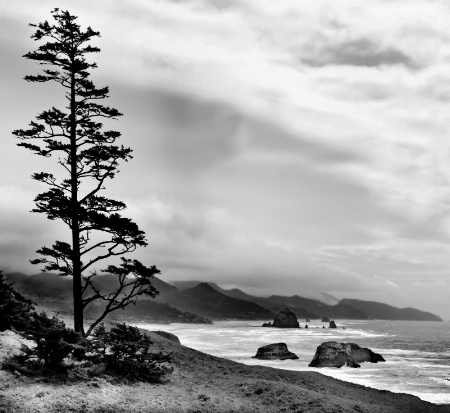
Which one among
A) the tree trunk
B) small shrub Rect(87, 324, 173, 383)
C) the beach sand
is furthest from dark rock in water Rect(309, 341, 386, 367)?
the tree trunk

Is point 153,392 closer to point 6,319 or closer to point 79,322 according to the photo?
point 79,322

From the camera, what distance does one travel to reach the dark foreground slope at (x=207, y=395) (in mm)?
14750

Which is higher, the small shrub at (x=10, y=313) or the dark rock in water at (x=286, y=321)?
the small shrub at (x=10, y=313)

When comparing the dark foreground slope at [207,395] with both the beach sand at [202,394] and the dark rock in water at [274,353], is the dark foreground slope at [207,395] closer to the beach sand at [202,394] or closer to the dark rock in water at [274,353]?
the beach sand at [202,394]

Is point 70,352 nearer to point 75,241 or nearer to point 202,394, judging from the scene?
point 75,241

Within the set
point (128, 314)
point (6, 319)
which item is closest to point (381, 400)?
point (6, 319)

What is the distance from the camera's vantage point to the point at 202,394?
17406mm

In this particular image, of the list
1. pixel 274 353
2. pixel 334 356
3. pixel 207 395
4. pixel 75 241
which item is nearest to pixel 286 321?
pixel 274 353

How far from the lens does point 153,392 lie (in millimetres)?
16875

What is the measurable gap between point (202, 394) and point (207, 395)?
18cm

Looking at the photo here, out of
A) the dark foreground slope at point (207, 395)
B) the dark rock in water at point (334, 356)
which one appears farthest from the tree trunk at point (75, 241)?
the dark rock in water at point (334, 356)

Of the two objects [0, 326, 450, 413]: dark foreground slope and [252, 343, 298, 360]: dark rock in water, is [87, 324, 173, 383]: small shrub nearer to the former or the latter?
[0, 326, 450, 413]: dark foreground slope

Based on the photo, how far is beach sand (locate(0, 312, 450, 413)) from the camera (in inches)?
581

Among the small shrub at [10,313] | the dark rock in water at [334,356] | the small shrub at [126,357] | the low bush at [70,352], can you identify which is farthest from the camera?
the dark rock in water at [334,356]
